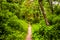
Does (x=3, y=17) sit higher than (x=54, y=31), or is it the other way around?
(x=3, y=17)

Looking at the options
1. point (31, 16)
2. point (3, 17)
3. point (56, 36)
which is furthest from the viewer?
point (31, 16)

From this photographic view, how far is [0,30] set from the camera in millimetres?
14672

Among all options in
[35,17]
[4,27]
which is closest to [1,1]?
[4,27]

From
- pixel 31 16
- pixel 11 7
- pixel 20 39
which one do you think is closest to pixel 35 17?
pixel 31 16

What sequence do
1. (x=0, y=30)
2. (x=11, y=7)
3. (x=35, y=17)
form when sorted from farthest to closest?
(x=35, y=17) → (x=11, y=7) → (x=0, y=30)

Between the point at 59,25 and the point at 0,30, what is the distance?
5779 mm

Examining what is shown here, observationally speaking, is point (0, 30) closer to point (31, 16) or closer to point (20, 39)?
point (20, 39)

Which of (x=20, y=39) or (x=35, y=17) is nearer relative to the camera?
(x=20, y=39)

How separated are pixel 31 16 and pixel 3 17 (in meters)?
20.5

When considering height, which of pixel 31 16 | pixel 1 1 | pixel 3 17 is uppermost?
pixel 1 1

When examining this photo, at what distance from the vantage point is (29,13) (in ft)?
123

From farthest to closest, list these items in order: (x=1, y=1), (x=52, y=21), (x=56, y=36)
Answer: (x=1, y=1) < (x=52, y=21) < (x=56, y=36)

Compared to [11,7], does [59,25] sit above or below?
below

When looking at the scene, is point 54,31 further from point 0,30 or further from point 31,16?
point 31,16
